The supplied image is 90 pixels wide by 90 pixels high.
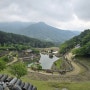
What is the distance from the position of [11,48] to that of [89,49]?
70685 millimetres

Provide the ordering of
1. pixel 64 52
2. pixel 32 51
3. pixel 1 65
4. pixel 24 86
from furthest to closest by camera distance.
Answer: pixel 32 51
pixel 64 52
pixel 1 65
pixel 24 86

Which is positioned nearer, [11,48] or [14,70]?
[14,70]

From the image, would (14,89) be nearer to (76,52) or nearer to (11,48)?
(76,52)

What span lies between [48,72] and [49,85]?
24.7 meters

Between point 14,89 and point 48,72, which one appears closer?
Result: point 14,89

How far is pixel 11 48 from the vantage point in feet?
568

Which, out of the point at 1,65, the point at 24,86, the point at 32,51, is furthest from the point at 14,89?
the point at 32,51

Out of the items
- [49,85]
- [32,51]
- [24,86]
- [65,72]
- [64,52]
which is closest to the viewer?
[24,86]

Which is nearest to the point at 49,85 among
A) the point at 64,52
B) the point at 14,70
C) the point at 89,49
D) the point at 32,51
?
the point at 14,70

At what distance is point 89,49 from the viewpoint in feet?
386

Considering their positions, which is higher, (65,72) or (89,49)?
(89,49)

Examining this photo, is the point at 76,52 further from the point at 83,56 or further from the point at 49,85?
the point at 49,85

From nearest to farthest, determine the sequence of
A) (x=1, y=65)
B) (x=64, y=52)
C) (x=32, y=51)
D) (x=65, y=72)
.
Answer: (x=1, y=65) < (x=65, y=72) < (x=64, y=52) < (x=32, y=51)

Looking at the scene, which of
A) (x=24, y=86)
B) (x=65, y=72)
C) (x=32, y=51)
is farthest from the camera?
(x=32, y=51)
